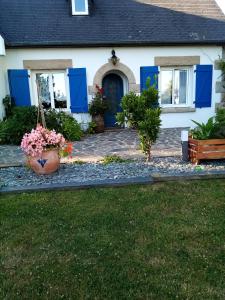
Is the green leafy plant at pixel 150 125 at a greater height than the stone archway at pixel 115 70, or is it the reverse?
the stone archway at pixel 115 70

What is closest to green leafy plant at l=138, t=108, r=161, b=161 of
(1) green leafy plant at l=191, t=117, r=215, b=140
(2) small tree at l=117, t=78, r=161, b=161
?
(2) small tree at l=117, t=78, r=161, b=161

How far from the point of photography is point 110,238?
3.26 meters

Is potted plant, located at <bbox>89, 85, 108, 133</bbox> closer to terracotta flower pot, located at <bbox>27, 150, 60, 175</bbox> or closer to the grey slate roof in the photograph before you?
the grey slate roof

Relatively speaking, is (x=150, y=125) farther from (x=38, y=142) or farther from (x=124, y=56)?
(x=124, y=56)

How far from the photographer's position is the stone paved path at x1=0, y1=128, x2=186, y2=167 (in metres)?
6.74

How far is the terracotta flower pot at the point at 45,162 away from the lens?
536 cm

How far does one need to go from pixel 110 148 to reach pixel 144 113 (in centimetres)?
220

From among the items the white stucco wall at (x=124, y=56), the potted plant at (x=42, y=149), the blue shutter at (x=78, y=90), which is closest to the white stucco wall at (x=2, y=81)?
the white stucco wall at (x=124, y=56)

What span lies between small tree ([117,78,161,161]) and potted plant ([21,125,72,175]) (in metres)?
1.26

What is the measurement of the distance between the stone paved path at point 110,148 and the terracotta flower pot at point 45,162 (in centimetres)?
98

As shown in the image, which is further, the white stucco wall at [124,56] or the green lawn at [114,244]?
the white stucco wall at [124,56]

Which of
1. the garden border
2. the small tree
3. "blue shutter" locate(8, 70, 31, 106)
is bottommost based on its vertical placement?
the garden border

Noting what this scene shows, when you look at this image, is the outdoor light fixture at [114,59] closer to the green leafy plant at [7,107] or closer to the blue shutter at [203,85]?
the blue shutter at [203,85]

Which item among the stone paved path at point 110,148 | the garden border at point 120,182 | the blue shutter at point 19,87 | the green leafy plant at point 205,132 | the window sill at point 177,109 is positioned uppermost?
the blue shutter at point 19,87
